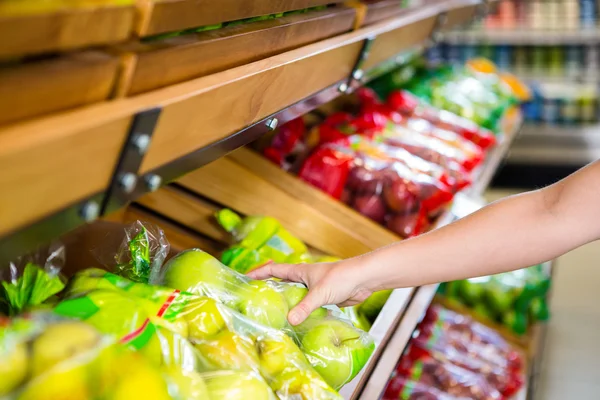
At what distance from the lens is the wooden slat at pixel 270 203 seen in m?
2.07

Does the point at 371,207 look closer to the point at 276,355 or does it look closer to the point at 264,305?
the point at 264,305

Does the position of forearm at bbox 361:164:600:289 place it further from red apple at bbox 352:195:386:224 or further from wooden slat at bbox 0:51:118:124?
red apple at bbox 352:195:386:224

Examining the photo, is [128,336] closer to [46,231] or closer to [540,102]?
[46,231]

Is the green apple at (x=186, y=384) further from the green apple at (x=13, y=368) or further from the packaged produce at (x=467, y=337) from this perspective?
the packaged produce at (x=467, y=337)

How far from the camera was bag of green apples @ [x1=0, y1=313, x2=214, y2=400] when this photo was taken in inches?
35.7

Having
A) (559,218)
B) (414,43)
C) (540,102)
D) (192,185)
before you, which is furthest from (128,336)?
(540,102)

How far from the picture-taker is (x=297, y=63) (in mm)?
1439

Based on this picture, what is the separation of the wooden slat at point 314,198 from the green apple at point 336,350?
31.9 inches

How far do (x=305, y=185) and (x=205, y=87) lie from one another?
1.20m

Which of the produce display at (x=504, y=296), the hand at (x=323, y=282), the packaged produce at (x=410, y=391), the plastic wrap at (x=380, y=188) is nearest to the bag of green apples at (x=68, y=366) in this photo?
the hand at (x=323, y=282)

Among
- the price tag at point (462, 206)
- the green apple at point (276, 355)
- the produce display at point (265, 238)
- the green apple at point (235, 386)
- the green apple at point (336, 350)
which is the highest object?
the green apple at point (235, 386)

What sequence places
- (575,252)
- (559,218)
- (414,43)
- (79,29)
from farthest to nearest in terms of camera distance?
(575,252)
(414,43)
(559,218)
(79,29)

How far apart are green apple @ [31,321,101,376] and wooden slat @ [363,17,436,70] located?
128 centimetres

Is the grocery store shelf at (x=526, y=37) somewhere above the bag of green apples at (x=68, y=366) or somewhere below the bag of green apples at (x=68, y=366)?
below
